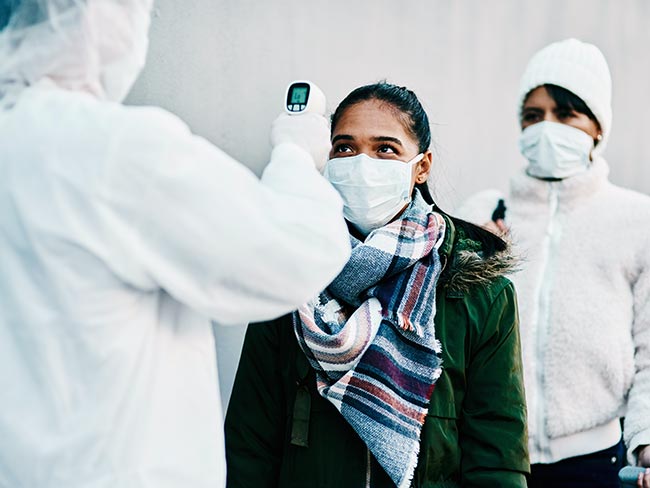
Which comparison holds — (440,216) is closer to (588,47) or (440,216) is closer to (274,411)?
(274,411)

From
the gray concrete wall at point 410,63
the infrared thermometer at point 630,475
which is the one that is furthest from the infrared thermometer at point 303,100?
the infrared thermometer at point 630,475

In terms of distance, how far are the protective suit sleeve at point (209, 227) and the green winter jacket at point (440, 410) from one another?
81 centimetres

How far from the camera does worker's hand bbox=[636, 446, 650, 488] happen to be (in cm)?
294

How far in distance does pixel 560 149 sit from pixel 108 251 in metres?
2.24

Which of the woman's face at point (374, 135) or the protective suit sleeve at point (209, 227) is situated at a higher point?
the woman's face at point (374, 135)

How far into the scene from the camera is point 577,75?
3.58 meters

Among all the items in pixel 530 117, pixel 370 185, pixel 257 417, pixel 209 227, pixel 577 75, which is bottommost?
pixel 257 417

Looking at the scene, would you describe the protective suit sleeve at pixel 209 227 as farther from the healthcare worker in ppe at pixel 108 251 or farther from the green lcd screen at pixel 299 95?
the green lcd screen at pixel 299 95

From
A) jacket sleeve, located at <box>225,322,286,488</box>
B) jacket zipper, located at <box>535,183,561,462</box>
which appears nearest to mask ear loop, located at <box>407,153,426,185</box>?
jacket sleeve, located at <box>225,322,286,488</box>

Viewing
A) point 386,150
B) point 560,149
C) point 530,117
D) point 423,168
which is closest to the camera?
point 386,150

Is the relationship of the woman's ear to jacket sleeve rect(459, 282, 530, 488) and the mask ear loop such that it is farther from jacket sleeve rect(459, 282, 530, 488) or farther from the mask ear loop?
jacket sleeve rect(459, 282, 530, 488)

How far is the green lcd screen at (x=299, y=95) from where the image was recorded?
2.19 metres

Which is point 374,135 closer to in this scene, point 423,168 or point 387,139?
point 387,139

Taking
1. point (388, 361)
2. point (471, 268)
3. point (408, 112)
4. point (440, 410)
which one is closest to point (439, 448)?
point (440, 410)
